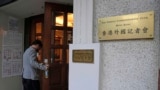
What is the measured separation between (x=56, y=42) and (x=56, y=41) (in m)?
0.02

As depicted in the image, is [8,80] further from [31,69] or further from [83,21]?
[83,21]

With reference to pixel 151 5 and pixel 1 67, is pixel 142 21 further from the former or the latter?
pixel 1 67

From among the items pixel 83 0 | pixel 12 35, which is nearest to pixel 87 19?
pixel 83 0

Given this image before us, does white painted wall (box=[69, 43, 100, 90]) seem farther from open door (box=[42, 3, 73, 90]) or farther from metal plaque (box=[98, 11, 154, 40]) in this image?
open door (box=[42, 3, 73, 90])

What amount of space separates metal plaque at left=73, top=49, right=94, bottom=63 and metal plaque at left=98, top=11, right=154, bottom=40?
0.22 meters

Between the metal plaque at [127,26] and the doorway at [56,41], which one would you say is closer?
the metal plaque at [127,26]

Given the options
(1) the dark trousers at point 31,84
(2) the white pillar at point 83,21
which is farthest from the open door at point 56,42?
(2) the white pillar at point 83,21

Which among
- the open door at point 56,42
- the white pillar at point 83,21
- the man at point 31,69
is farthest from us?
the man at point 31,69

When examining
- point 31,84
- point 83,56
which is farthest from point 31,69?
point 83,56

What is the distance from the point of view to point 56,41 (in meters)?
4.77

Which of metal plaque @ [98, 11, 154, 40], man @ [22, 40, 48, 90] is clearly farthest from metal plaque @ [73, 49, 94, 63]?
man @ [22, 40, 48, 90]

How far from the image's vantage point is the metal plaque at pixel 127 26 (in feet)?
8.29

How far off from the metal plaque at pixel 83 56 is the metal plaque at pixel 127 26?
22 cm

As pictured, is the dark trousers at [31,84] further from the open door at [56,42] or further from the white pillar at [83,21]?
the white pillar at [83,21]
